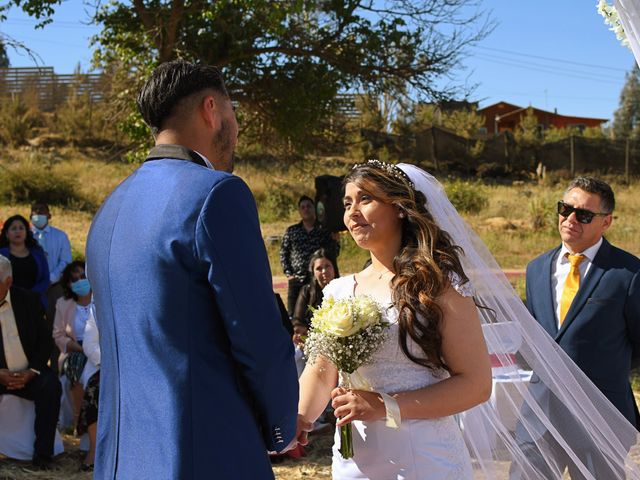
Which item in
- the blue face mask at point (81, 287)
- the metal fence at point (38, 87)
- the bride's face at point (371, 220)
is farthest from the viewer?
the metal fence at point (38, 87)

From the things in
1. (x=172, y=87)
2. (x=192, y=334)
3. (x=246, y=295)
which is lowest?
(x=192, y=334)

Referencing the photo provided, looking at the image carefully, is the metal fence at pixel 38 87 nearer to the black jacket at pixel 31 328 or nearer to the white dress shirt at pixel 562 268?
the black jacket at pixel 31 328

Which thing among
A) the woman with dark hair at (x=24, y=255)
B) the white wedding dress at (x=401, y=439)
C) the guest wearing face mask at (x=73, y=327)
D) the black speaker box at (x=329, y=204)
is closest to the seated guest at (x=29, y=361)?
the guest wearing face mask at (x=73, y=327)

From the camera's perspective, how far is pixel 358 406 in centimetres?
308

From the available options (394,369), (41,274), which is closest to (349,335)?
(394,369)

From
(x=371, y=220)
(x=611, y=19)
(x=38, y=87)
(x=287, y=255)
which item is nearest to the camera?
(x=611, y=19)

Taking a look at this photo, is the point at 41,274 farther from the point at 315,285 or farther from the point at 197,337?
the point at 197,337

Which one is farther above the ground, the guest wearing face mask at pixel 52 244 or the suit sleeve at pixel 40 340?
the guest wearing face mask at pixel 52 244

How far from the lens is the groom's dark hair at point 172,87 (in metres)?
2.39

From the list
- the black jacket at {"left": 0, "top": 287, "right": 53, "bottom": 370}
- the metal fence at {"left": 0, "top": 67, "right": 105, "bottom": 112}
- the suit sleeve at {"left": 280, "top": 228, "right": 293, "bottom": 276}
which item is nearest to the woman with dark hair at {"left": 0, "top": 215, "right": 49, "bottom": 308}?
the black jacket at {"left": 0, "top": 287, "right": 53, "bottom": 370}

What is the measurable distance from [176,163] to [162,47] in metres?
9.73

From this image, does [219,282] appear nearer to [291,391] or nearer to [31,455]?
[291,391]

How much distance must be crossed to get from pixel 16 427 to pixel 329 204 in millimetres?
4322

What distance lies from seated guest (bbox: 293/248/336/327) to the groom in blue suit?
5.56m
